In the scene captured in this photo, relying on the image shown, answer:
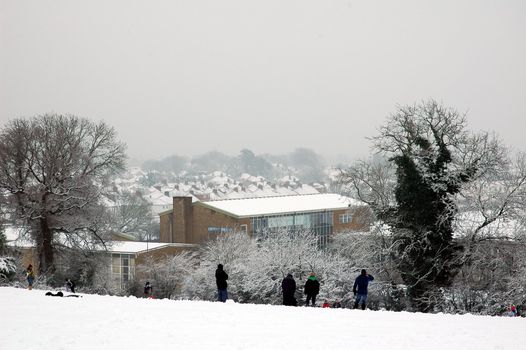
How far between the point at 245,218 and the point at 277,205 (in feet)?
28.6

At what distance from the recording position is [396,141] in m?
41.1

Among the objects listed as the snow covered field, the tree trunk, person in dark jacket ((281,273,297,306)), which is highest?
the tree trunk

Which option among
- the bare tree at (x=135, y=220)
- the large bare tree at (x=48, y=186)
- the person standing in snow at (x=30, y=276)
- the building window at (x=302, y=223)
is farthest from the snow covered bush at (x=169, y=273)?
the bare tree at (x=135, y=220)

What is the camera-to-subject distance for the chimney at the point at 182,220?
83062mm

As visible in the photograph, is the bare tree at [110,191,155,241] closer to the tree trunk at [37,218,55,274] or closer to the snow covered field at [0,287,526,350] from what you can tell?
the tree trunk at [37,218,55,274]

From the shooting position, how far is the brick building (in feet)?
269

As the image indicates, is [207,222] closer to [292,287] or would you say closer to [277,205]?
[277,205]

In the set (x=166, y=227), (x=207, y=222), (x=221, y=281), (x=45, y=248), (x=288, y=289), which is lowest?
(x=288, y=289)

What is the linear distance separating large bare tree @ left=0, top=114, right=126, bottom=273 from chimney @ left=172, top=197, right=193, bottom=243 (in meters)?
31.1

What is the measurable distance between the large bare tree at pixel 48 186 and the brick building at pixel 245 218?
30.0m

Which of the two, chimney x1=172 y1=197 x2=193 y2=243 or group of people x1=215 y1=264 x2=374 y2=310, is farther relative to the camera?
chimney x1=172 y1=197 x2=193 y2=243

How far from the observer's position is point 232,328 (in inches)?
695

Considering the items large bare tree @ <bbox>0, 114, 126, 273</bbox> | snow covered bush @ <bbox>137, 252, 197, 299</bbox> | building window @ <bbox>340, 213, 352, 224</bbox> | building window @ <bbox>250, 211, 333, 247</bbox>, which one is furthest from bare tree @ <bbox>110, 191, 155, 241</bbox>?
large bare tree @ <bbox>0, 114, 126, 273</bbox>

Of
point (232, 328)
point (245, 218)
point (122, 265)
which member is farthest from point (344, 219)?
point (232, 328)
